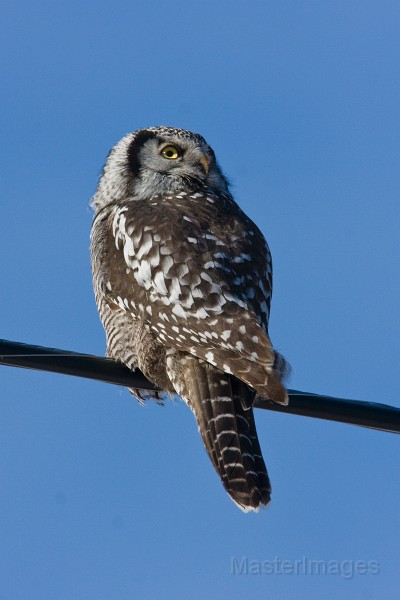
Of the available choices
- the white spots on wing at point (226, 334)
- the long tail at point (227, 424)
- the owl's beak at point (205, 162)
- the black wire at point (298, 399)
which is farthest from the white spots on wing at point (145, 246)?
the owl's beak at point (205, 162)

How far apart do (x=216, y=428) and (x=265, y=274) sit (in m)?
1.14

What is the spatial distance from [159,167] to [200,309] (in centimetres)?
220

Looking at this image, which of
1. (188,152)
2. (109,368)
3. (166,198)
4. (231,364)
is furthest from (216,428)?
(188,152)

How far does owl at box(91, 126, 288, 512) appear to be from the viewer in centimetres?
548

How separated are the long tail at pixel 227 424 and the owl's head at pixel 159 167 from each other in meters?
1.79

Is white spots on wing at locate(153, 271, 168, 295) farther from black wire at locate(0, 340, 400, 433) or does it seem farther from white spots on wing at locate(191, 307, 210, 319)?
black wire at locate(0, 340, 400, 433)

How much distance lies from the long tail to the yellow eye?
218cm

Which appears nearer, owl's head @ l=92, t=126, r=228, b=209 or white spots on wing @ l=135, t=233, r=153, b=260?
white spots on wing @ l=135, t=233, r=153, b=260

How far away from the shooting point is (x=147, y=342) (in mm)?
6137

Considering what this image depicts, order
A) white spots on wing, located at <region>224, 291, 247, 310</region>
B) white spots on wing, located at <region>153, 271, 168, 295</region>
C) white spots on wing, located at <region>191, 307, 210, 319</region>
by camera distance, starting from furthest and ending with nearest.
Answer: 1. white spots on wing, located at <region>153, 271, 168, 295</region>
2. white spots on wing, located at <region>224, 291, 247, 310</region>
3. white spots on wing, located at <region>191, 307, 210, 319</region>

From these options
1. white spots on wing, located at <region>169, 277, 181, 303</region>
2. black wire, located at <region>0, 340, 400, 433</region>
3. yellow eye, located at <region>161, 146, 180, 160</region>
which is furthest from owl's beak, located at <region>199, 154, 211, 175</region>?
black wire, located at <region>0, 340, 400, 433</region>

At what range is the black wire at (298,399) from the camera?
4.62m

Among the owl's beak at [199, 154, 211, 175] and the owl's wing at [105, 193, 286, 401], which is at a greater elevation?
the owl's beak at [199, 154, 211, 175]

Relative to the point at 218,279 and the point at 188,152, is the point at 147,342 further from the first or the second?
the point at 188,152
